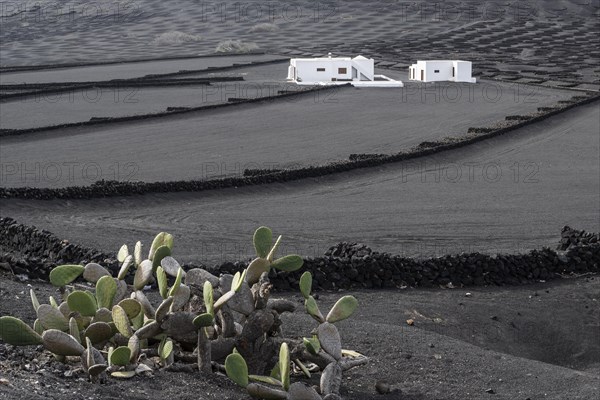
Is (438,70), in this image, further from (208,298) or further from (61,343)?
(61,343)

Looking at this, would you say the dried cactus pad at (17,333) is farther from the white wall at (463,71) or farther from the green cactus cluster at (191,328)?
the white wall at (463,71)

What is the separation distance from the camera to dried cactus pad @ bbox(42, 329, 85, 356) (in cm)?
738

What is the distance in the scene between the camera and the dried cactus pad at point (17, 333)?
7305 millimetres

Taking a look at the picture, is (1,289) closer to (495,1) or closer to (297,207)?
(297,207)

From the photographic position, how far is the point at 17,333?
7363mm

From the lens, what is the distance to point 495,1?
104m

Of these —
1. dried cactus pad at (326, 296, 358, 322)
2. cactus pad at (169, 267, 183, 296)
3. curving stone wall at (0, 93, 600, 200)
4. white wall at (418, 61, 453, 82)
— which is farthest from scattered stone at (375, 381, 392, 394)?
white wall at (418, 61, 453, 82)

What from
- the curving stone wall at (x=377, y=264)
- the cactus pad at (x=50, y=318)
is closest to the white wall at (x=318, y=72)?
the curving stone wall at (x=377, y=264)

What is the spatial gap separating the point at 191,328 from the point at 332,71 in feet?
143

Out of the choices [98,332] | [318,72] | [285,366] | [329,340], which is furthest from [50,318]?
[318,72]

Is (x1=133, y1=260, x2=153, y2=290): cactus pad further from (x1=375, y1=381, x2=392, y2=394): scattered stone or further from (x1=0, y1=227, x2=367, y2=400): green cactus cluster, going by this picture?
(x1=375, y1=381, x2=392, y2=394): scattered stone

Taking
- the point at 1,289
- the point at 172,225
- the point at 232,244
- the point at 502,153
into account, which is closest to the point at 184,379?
the point at 1,289

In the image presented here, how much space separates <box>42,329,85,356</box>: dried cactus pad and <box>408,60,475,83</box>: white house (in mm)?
46368

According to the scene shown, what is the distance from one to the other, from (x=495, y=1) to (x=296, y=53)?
3844cm
